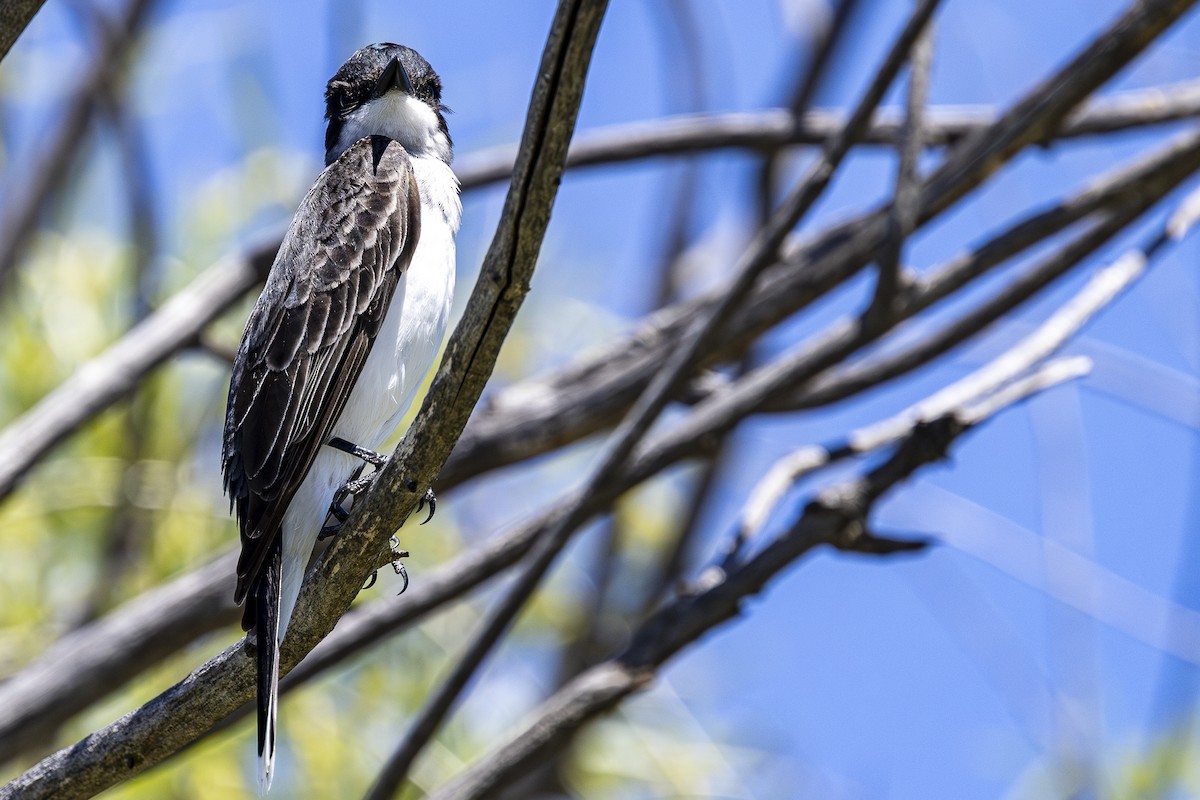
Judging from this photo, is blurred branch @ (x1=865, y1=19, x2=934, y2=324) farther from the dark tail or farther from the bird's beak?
the dark tail

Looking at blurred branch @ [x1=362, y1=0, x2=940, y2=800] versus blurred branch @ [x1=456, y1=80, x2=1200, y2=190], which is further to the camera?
blurred branch @ [x1=456, y1=80, x2=1200, y2=190]

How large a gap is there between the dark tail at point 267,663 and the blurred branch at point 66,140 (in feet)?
15.2

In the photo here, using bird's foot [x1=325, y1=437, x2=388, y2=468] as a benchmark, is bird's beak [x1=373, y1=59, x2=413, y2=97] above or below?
above

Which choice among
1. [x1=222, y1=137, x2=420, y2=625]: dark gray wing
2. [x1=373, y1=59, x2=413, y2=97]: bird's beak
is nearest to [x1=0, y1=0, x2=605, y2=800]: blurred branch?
[x1=222, y1=137, x2=420, y2=625]: dark gray wing

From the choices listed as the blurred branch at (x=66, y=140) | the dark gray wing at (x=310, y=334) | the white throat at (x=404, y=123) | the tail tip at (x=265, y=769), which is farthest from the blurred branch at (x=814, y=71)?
the tail tip at (x=265, y=769)

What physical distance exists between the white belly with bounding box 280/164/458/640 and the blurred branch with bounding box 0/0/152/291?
159 inches

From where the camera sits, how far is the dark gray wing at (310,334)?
3.53 meters

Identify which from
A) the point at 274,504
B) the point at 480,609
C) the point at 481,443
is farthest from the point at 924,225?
the point at 480,609

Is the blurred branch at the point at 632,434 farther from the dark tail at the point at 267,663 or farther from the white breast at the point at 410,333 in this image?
the dark tail at the point at 267,663

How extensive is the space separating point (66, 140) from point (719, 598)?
5071mm

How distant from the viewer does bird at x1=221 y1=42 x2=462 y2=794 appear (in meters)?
3.53

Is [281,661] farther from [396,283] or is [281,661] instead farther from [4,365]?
[4,365]

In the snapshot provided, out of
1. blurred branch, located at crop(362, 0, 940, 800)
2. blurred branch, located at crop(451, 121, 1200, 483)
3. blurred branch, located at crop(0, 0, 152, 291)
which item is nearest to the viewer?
blurred branch, located at crop(362, 0, 940, 800)


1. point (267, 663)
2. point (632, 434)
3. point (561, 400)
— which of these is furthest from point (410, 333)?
point (561, 400)
